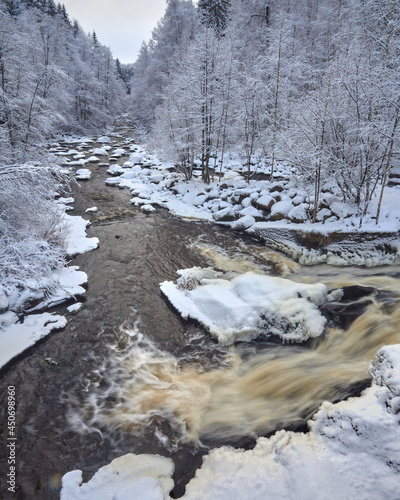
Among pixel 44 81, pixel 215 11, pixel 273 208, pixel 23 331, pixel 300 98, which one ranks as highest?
pixel 215 11

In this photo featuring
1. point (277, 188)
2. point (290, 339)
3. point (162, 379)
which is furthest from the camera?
point (277, 188)

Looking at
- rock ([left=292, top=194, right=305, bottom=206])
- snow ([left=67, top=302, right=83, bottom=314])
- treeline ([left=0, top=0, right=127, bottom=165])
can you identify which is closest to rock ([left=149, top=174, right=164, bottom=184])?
treeline ([left=0, top=0, right=127, bottom=165])

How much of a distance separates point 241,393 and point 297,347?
1709 mm

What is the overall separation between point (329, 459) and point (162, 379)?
10.5ft

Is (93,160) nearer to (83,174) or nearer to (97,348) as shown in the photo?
(83,174)

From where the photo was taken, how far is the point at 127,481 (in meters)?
3.82

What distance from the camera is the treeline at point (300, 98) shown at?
897cm

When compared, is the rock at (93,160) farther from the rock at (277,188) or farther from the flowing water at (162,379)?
the flowing water at (162,379)

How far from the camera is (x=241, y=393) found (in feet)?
17.2

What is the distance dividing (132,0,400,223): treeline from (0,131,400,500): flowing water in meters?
4.42

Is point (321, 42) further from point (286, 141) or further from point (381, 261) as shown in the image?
point (381, 261)

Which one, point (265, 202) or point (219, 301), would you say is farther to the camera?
point (265, 202)

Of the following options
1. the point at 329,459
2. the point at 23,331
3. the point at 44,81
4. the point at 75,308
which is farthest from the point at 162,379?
the point at 44,81

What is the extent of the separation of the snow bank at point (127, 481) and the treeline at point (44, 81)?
342 inches
